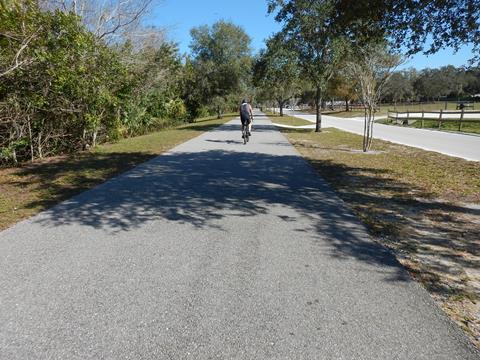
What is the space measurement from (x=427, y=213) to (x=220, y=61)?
127 ft

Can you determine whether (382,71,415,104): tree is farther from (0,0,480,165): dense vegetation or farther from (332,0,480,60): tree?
(332,0,480,60): tree

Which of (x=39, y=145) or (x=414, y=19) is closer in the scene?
(x=414, y=19)

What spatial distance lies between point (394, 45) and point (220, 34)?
3561cm

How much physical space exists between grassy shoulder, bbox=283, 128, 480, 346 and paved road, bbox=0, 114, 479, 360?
259 mm

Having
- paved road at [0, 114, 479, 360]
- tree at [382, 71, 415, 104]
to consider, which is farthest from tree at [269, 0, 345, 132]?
tree at [382, 71, 415, 104]

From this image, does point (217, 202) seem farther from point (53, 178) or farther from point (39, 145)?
point (39, 145)

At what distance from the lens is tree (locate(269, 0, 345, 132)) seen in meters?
19.1

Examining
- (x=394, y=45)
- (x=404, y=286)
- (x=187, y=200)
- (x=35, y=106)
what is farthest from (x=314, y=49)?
(x=404, y=286)

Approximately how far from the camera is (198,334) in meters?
2.68

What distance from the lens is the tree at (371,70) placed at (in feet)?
38.4

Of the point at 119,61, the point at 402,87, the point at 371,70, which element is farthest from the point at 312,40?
the point at 402,87

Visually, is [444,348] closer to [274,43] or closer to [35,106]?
[35,106]

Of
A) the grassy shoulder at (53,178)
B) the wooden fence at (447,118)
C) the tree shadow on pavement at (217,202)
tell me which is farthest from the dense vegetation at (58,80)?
the wooden fence at (447,118)

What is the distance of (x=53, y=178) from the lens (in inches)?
334
